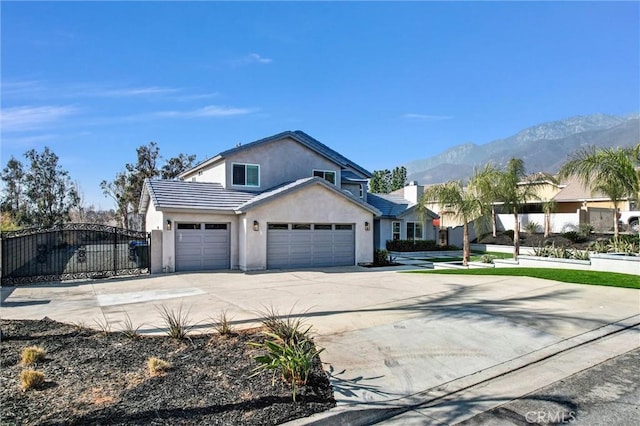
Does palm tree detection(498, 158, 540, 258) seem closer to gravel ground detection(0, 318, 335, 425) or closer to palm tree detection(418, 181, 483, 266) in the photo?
palm tree detection(418, 181, 483, 266)

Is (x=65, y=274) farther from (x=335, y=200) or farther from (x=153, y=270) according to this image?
(x=335, y=200)

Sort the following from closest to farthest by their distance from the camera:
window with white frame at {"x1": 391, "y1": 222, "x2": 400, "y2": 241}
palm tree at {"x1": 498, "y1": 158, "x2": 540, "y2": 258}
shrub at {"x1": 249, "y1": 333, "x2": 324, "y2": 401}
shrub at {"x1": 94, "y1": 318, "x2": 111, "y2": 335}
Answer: shrub at {"x1": 249, "y1": 333, "x2": 324, "y2": 401} → shrub at {"x1": 94, "y1": 318, "x2": 111, "y2": 335} → palm tree at {"x1": 498, "y1": 158, "x2": 540, "y2": 258} → window with white frame at {"x1": 391, "y1": 222, "x2": 400, "y2": 241}

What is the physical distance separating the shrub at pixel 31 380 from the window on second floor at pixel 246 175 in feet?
53.4

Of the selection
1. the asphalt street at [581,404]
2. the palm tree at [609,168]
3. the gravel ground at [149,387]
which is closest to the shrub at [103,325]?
the gravel ground at [149,387]

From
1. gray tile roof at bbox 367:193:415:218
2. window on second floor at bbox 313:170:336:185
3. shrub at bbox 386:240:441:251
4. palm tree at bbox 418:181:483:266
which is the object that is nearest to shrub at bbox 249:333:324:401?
palm tree at bbox 418:181:483:266

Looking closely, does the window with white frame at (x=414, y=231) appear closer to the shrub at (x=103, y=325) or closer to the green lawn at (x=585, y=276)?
the green lawn at (x=585, y=276)

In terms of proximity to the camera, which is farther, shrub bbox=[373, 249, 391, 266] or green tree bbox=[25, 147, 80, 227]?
green tree bbox=[25, 147, 80, 227]

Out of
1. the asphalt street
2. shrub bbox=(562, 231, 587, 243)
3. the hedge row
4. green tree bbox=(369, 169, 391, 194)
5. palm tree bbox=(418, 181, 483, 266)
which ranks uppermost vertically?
green tree bbox=(369, 169, 391, 194)

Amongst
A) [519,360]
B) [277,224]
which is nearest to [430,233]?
[277,224]

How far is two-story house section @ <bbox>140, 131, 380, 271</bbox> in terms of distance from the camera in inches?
704

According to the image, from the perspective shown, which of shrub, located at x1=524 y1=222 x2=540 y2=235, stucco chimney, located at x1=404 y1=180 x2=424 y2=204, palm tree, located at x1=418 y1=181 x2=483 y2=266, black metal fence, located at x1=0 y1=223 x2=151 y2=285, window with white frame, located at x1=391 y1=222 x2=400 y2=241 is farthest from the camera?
stucco chimney, located at x1=404 y1=180 x2=424 y2=204

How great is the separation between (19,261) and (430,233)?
2496 cm

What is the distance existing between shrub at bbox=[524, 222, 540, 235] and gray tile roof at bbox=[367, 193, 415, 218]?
9.21 meters

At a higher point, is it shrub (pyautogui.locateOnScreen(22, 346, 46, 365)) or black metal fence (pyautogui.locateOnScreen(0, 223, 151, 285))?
black metal fence (pyautogui.locateOnScreen(0, 223, 151, 285))
